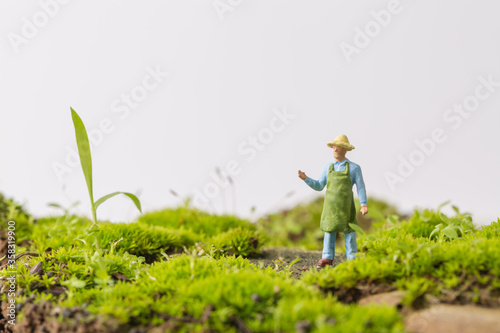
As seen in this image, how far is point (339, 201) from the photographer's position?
147 inches

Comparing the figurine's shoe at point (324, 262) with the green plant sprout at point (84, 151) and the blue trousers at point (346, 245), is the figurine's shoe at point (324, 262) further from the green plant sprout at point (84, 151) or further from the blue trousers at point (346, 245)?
the green plant sprout at point (84, 151)

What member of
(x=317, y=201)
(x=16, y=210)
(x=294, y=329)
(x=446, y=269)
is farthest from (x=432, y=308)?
(x=317, y=201)

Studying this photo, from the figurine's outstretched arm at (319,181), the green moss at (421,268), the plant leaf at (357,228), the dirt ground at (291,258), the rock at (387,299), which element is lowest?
the rock at (387,299)

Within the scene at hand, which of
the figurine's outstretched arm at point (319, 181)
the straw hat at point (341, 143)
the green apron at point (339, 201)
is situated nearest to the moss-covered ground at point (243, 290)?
the green apron at point (339, 201)

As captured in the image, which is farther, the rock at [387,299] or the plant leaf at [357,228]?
the plant leaf at [357,228]

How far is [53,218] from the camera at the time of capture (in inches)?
235

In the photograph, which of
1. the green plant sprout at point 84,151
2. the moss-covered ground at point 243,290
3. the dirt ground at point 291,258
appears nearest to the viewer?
the moss-covered ground at point 243,290

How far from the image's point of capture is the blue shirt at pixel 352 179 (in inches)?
146

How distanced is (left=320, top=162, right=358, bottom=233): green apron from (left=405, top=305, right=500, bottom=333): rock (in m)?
1.25

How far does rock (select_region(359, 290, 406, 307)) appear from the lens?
8.77 ft

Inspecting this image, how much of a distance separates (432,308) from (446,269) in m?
0.41

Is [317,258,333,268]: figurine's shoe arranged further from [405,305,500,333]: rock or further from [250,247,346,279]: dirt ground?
[405,305,500,333]: rock

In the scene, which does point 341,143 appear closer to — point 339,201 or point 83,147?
point 339,201

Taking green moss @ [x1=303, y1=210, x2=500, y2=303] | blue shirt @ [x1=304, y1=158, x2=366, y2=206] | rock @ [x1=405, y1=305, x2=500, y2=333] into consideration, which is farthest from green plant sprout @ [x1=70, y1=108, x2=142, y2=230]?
rock @ [x1=405, y1=305, x2=500, y2=333]
